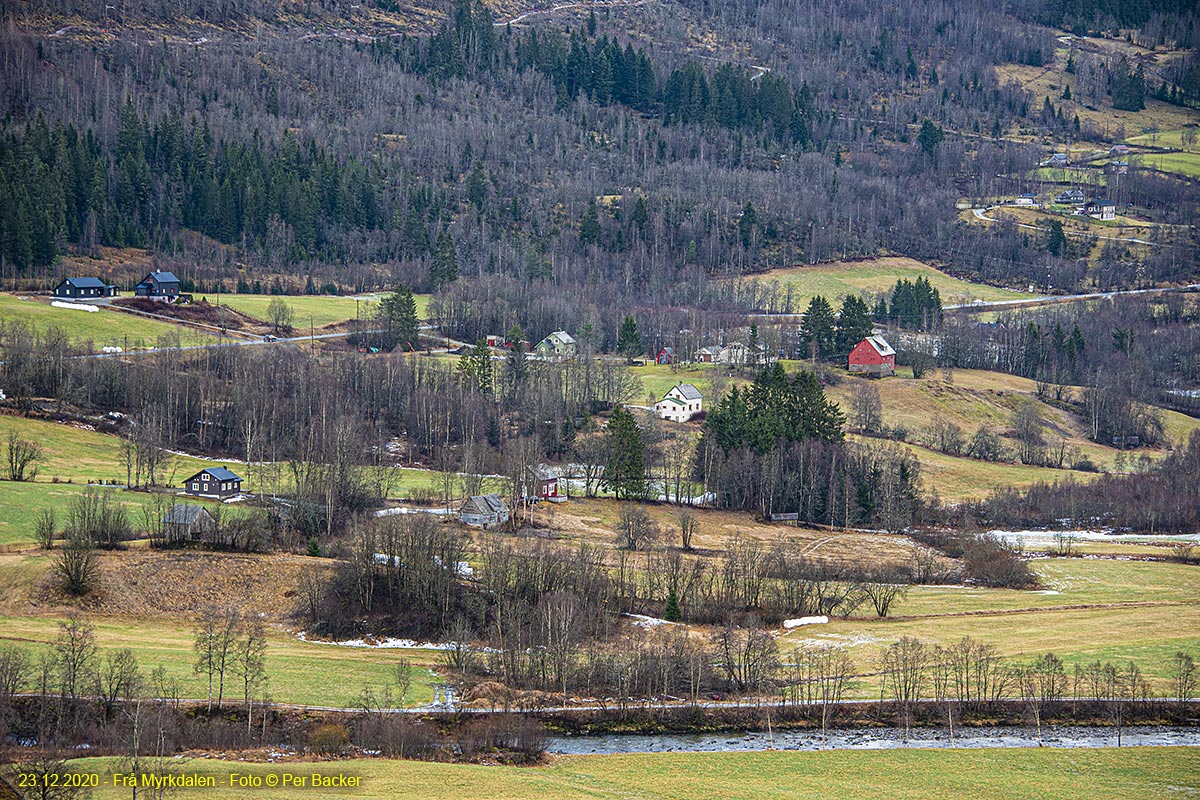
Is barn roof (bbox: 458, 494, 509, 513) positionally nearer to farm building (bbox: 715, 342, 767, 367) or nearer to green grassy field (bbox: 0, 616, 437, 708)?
green grassy field (bbox: 0, 616, 437, 708)

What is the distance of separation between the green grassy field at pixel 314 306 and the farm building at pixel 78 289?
14.6 m

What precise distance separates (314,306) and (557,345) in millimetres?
31828

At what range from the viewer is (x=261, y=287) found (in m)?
175

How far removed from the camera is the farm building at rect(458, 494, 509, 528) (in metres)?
95.2

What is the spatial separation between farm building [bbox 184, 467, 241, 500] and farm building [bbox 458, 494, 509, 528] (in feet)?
55.6

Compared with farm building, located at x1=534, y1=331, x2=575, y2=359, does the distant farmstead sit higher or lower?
higher

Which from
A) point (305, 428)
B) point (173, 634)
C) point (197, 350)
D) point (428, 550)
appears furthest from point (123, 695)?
point (197, 350)

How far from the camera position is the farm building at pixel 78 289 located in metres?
147

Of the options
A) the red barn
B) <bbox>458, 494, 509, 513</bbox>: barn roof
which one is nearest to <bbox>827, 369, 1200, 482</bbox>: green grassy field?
the red barn

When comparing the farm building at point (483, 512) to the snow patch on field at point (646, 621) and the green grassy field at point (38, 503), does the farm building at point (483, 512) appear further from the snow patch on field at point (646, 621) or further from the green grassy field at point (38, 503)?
the snow patch on field at point (646, 621)

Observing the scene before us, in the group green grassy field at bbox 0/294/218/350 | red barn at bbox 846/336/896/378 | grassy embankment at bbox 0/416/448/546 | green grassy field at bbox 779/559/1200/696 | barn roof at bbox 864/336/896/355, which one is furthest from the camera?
barn roof at bbox 864/336/896/355

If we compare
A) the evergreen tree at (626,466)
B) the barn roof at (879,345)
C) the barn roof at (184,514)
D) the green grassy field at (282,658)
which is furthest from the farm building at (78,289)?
the barn roof at (879,345)

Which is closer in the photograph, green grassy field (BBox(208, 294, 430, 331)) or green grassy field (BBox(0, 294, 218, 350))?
green grassy field (BBox(0, 294, 218, 350))

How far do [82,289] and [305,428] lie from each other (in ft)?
154
